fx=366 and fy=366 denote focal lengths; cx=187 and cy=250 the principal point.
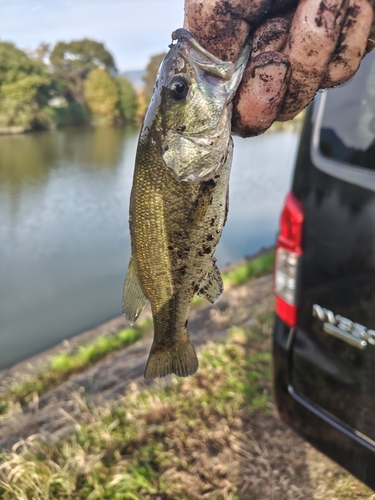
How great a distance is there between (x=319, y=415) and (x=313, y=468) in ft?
1.77

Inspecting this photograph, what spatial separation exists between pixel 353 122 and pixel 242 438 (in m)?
2.31

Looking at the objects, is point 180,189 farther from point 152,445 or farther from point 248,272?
point 248,272

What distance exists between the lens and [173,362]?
1572 mm

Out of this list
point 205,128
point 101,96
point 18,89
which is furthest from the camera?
point 101,96

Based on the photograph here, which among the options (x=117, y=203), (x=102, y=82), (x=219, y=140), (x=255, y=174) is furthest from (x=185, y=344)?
(x=102, y=82)

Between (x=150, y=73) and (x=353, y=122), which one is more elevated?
(x=150, y=73)

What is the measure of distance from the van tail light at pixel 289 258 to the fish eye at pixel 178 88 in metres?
1.29

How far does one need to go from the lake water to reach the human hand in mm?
5546

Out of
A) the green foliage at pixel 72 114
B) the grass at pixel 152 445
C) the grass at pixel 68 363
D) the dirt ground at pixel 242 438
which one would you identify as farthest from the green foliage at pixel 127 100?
the grass at pixel 152 445

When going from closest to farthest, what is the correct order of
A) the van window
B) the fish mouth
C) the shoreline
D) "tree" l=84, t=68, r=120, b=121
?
1. the fish mouth
2. the van window
3. the shoreline
4. "tree" l=84, t=68, r=120, b=121

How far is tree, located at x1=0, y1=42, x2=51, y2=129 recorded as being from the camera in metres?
21.3

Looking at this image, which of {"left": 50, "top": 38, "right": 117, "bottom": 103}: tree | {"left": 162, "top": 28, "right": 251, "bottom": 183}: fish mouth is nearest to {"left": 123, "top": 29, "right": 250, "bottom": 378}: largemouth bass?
{"left": 162, "top": 28, "right": 251, "bottom": 183}: fish mouth

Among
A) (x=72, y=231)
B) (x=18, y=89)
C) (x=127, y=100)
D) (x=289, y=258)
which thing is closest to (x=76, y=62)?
(x=127, y=100)

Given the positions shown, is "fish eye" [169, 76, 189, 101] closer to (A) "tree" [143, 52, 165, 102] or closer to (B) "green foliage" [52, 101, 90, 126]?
(B) "green foliage" [52, 101, 90, 126]
